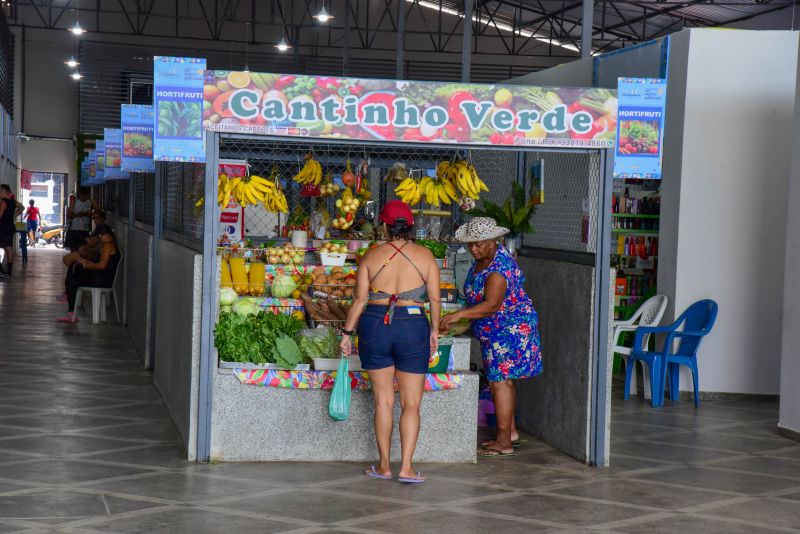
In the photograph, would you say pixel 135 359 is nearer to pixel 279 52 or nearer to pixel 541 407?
pixel 541 407

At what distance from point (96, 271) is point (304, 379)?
283 inches

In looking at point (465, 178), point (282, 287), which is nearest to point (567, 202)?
point (465, 178)

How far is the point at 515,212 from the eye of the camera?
7.57 metres

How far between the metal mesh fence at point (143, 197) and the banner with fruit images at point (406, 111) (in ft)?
15.4

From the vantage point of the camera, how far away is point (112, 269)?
12477 millimetres

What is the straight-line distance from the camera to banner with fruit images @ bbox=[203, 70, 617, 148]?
18.9 ft

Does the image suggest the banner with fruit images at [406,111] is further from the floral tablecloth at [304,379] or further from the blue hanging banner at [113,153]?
the blue hanging banner at [113,153]

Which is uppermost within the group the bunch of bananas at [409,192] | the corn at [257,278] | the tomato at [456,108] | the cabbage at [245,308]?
the tomato at [456,108]

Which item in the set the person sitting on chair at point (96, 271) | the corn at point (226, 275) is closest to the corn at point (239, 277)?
the corn at point (226, 275)

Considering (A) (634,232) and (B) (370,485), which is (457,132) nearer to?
(B) (370,485)

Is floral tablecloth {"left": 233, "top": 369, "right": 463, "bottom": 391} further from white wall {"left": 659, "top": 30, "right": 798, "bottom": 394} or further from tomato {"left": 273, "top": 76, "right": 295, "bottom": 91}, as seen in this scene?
white wall {"left": 659, "top": 30, "right": 798, "bottom": 394}

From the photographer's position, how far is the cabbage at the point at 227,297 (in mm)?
6578

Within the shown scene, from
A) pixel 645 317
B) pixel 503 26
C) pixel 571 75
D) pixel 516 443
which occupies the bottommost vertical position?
pixel 516 443

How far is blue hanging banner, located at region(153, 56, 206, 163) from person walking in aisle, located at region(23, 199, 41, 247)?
26.4 meters
